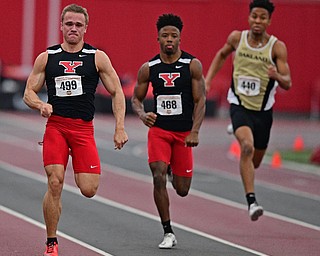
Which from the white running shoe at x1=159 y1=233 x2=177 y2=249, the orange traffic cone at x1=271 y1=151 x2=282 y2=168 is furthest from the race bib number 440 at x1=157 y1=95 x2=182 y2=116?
the orange traffic cone at x1=271 y1=151 x2=282 y2=168

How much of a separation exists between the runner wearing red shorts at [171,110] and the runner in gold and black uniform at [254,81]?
1530mm

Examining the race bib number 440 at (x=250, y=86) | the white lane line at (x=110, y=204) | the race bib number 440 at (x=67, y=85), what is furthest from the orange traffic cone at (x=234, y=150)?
the race bib number 440 at (x=67, y=85)

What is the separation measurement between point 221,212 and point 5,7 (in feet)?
71.9

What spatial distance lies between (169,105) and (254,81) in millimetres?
2120

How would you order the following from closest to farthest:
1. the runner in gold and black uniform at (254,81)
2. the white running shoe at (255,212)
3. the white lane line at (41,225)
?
the white lane line at (41,225), the white running shoe at (255,212), the runner in gold and black uniform at (254,81)

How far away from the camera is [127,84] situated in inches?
1350

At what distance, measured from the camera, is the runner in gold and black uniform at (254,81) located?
1305 centimetres

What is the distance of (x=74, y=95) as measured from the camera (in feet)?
34.0

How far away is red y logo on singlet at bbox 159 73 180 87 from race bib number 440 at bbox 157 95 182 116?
14cm

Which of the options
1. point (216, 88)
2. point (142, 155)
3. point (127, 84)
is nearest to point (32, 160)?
point (142, 155)

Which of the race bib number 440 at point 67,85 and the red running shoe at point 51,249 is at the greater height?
the race bib number 440 at point 67,85

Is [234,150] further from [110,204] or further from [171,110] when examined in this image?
[171,110]

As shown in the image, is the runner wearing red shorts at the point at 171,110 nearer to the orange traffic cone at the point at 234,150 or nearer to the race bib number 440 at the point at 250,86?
the race bib number 440 at the point at 250,86

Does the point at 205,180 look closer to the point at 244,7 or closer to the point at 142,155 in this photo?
the point at 142,155
